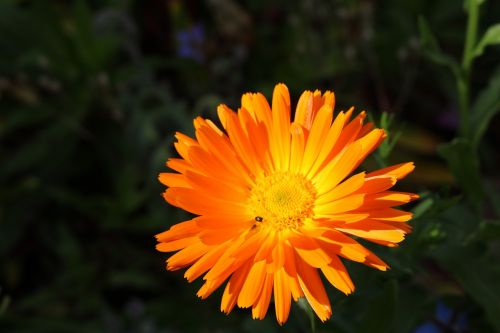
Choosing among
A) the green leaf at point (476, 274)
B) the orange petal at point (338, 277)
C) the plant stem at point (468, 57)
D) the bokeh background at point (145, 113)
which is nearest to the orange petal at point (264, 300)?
the orange petal at point (338, 277)

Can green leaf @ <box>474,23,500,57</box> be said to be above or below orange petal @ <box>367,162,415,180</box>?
above

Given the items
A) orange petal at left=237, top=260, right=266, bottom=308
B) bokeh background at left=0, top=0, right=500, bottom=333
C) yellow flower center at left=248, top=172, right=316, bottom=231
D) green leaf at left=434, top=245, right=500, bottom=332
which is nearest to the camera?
orange petal at left=237, top=260, right=266, bottom=308

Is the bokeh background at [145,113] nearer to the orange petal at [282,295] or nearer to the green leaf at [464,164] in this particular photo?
the green leaf at [464,164]

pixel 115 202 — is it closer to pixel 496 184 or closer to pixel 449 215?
pixel 449 215

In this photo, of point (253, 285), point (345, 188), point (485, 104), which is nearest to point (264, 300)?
point (253, 285)

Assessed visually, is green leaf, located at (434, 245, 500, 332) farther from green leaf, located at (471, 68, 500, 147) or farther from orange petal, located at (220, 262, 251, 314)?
orange petal, located at (220, 262, 251, 314)

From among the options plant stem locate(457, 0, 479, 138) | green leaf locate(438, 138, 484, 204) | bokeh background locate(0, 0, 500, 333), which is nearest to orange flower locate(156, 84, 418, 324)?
green leaf locate(438, 138, 484, 204)

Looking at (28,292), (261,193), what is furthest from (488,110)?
(28,292)
